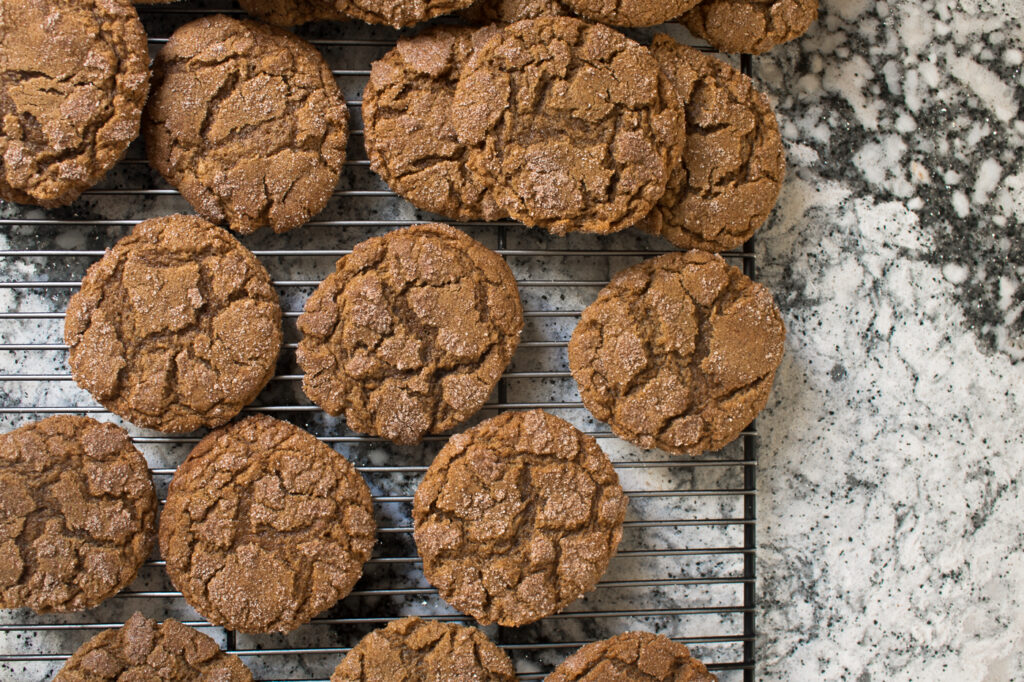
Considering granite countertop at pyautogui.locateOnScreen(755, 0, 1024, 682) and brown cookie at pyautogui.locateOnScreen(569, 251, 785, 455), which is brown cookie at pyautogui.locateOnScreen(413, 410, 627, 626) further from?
granite countertop at pyautogui.locateOnScreen(755, 0, 1024, 682)

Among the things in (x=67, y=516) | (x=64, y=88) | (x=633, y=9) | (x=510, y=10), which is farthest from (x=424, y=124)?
(x=67, y=516)

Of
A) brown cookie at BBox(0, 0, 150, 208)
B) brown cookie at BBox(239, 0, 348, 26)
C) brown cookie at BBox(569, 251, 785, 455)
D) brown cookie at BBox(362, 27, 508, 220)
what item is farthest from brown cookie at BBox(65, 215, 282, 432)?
brown cookie at BBox(569, 251, 785, 455)

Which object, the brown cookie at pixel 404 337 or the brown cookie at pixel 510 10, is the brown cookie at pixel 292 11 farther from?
the brown cookie at pixel 404 337

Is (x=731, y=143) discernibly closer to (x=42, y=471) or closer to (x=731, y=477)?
(x=731, y=477)

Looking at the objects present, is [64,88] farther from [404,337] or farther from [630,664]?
[630,664]

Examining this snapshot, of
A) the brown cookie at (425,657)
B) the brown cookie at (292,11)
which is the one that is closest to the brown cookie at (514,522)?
the brown cookie at (425,657)

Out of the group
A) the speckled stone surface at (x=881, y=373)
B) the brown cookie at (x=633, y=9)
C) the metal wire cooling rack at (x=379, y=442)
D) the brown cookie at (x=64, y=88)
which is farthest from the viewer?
the speckled stone surface at (x=881, y=373)
